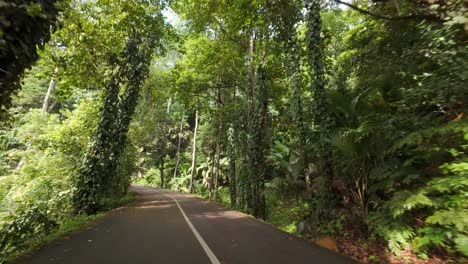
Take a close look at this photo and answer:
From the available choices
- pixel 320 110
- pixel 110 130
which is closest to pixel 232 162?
pixel 110 130

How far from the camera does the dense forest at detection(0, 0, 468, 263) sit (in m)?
6.48

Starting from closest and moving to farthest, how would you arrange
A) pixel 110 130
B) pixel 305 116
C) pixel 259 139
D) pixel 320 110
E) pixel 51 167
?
pixel 320 110, pixel 305 116, pixel 110 130, pixel 259 139, pixel 51 167

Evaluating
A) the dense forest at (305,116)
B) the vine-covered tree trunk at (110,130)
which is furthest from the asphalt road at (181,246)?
the vine-covered tree trunk at (110,130)

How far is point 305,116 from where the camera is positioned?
1370 cm

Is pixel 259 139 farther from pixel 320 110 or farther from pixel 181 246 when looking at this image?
pixel 181 246

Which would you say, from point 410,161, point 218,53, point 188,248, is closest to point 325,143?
point 410,161

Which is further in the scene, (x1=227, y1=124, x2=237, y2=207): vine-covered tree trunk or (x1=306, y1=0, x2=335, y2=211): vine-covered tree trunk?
(x1=227, y1=124, x2=237, y2=207): vine-covered tree trunk

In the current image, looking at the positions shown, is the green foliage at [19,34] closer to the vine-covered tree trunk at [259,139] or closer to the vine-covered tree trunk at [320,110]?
the vine-covered tree trunk at [320,110]

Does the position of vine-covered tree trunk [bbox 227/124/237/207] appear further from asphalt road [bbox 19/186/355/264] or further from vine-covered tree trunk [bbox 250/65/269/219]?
asphalt road [bbox 19/186/355/264]

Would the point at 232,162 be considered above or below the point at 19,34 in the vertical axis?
above

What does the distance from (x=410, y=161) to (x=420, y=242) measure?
180 centimetres

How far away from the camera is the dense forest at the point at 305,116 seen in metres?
6.48

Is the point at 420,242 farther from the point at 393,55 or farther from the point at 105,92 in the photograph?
the point at 105,92

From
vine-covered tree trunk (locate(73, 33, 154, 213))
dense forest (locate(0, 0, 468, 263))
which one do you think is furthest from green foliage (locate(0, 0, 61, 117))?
vine-covered tree trunk (locate(73, 33, 154, 213))
